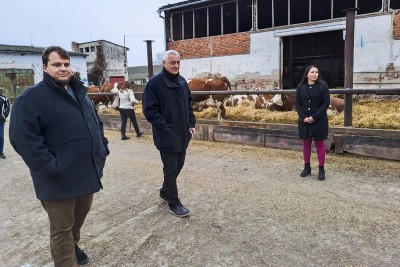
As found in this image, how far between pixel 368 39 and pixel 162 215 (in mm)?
11353

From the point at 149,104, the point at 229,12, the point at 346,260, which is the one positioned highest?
the point at 229,12

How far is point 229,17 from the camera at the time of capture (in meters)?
16.2

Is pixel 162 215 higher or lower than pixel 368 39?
lower

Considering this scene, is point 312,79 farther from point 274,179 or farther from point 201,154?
point 201,154

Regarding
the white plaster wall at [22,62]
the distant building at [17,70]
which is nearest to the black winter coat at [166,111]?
the distant building at [17,70]

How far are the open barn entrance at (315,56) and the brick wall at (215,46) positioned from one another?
192 centimetres

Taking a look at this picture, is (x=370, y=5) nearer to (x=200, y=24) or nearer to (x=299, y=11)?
(x=299, y=11)

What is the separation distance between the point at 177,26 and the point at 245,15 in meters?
3.75

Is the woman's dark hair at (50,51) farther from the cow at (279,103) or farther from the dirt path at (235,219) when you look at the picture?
the cow at (279,103)

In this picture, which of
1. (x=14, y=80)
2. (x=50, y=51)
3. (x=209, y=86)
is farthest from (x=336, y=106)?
(x=14, y=80)

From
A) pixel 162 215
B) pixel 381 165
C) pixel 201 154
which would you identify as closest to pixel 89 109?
pixel 162 215

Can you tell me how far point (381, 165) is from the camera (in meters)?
5.12

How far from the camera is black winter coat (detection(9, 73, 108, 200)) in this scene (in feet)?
6.89

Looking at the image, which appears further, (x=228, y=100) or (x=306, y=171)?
(x=228, y=100)
